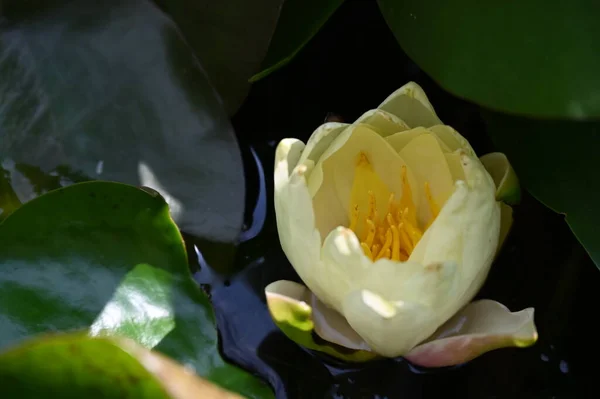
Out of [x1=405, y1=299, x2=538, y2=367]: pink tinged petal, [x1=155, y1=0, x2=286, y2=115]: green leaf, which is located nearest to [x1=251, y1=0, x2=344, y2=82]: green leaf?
[x1=155, y1=0, x2=286, y2=115]: green leaf

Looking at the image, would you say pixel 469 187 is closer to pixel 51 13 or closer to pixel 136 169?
pixel 136 169

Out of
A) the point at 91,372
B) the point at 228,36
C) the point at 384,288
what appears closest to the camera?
the point at 91,372

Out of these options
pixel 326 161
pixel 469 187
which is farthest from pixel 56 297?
pixel 469 187

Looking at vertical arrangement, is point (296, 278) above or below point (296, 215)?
below

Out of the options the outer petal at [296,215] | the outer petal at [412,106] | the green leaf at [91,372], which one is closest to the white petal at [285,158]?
the outer petal at [296,215]

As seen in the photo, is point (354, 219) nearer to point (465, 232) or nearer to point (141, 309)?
point (465, 232)

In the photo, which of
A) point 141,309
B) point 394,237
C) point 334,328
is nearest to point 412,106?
point 394,237
